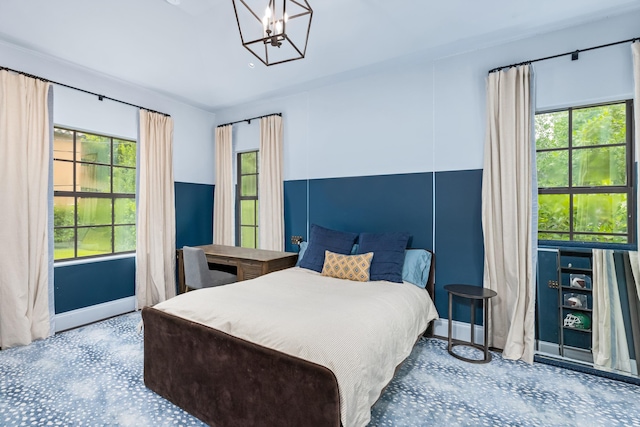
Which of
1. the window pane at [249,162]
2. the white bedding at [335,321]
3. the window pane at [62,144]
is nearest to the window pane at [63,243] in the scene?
the window pane at [62,144]

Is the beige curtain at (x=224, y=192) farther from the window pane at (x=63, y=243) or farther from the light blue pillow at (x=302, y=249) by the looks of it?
the window pane at (x=63, y=243)

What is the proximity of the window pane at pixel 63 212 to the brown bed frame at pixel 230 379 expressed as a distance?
6.99ft

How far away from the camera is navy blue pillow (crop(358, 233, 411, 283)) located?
9.61 ft

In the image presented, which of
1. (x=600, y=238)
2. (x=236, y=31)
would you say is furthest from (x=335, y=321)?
(x=236, y=31)

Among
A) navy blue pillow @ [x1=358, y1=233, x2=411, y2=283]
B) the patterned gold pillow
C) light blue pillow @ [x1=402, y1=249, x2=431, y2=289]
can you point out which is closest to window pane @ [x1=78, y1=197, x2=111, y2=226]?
the patterned gold pillow

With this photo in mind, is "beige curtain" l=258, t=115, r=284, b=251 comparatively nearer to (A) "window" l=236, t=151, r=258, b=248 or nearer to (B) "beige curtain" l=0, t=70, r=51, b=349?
(A) "window" l=236, t=151, r=258, b=248

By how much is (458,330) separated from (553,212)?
142 cm

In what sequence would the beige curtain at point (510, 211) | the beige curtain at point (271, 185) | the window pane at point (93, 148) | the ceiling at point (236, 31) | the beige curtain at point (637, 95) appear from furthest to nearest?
the beige curtain at point (271, 185) → the window pane at point (93, 148) → the beige curtain at point (510, 211) → the ceiling at point (236, 31) → the beige curtain at point (637, 95)

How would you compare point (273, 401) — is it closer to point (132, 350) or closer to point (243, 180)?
point (132, 350)

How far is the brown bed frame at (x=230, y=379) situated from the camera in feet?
4.73

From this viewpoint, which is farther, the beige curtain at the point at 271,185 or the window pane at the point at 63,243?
the beige curtain at the point at 271,185

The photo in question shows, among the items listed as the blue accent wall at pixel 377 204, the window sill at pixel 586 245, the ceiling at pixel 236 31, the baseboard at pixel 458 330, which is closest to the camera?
the window sill at pixel 586 245

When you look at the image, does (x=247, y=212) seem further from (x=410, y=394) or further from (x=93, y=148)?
(x=410, y=394)

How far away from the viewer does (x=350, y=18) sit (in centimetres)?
288
